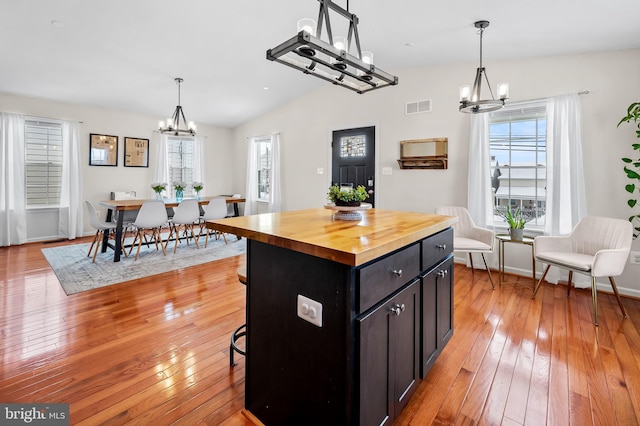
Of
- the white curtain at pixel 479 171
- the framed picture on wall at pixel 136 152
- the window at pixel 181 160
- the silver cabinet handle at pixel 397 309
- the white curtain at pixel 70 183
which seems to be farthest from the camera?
the window at pixel 181 160

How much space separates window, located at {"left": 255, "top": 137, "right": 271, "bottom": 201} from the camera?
7.24 m

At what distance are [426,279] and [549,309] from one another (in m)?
2.08

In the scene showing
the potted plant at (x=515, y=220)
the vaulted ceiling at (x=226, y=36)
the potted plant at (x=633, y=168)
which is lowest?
the potted plant at (x=515, y=220)

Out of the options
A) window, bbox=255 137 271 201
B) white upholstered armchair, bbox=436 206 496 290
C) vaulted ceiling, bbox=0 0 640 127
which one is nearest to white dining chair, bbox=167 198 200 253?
vaulted ceiling, bbox=0 0 640 127

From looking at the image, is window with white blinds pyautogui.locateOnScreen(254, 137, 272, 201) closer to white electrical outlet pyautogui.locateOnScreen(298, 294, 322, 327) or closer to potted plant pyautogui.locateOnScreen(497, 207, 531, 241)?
potted plant pyautogui.locateOnScreen(497, 207, 531, 241)

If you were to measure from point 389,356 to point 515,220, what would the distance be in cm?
334

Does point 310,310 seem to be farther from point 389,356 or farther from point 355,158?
point 355,158

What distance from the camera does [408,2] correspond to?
2.90 m

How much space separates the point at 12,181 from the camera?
515 centimetres

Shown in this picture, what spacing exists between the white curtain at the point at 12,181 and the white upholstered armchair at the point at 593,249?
757 cm

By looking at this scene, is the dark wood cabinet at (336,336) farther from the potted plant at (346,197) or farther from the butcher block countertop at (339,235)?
the potted plant at (346,197)

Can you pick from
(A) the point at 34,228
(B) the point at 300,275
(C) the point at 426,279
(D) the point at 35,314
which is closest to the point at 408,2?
(C) the point at 426,279

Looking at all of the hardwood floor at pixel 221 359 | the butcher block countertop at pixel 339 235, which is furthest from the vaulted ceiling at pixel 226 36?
the hardwood floor at pixel 221 359

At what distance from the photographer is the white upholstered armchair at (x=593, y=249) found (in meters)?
2.66
